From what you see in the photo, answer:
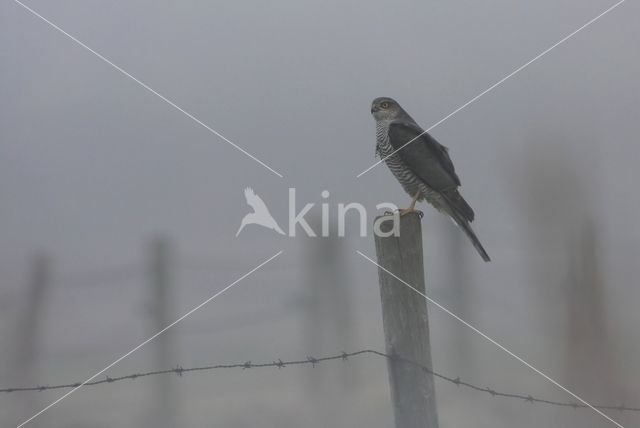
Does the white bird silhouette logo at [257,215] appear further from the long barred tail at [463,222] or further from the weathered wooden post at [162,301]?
the long barred tail at [463,222]

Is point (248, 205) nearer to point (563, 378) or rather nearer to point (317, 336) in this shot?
point (317, 336)

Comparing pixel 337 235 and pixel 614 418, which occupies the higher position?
pixel 337 235

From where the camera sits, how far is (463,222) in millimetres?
2566

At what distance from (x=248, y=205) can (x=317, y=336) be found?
18.5 inches

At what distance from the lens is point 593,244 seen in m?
2.54

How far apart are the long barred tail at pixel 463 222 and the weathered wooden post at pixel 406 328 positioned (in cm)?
17

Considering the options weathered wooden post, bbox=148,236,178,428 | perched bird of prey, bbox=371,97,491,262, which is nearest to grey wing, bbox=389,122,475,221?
perched bird of prey, bbox=371,97,491,262

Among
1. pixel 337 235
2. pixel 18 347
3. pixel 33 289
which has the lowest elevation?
pixel 18 347

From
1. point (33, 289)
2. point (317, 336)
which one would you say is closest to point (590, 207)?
point (317, 336)

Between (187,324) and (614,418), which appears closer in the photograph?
(187,324)

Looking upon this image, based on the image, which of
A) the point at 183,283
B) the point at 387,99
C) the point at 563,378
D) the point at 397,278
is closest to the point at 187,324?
the point at 183,283

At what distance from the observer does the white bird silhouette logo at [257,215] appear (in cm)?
242

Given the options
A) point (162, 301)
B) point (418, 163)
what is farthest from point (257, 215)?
point (418, 163)

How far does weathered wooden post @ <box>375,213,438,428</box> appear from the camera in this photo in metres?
2.52
